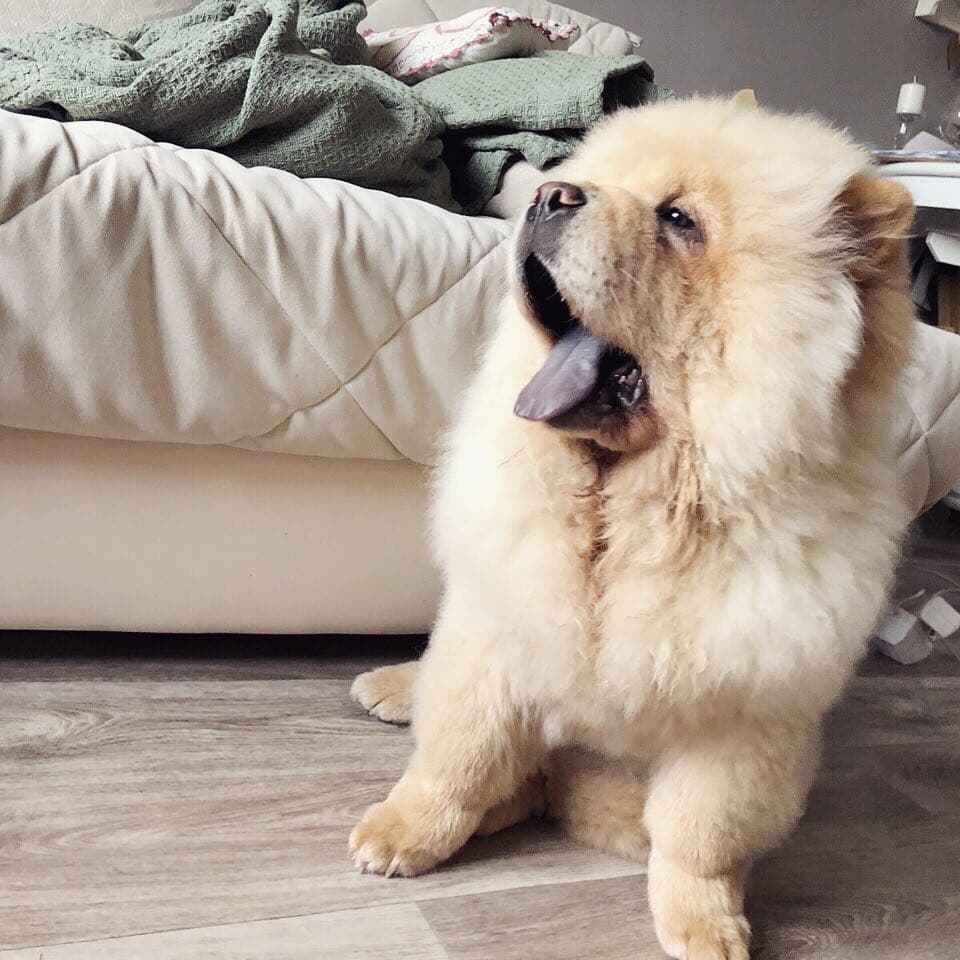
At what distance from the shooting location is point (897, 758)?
1360mm

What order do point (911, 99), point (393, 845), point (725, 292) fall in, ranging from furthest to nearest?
point (911, 99) < point (393, 845) < point (725, 292)

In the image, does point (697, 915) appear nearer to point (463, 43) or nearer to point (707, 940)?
point (707, 940)

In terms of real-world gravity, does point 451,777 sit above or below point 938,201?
below

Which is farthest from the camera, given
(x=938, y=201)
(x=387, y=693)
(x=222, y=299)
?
(x=938, y=201)

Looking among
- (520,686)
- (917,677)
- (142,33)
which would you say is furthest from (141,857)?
(917,677)

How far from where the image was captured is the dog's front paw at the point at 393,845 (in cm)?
90

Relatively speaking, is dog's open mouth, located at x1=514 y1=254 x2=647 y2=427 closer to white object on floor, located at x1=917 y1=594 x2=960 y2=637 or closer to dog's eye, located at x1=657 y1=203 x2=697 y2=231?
dog's eye, located at x1=657 y1=203 x2=697 y2=231

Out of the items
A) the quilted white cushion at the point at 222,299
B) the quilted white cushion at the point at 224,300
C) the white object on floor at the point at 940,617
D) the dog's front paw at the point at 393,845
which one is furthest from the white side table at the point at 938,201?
the dog's front paw at the point at 393,845

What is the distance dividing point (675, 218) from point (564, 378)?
0.57 ft

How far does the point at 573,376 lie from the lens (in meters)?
0.80

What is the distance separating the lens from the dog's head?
751 millimetres

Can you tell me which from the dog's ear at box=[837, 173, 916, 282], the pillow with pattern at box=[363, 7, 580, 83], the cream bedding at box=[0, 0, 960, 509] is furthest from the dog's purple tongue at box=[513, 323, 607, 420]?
the pillow with pattern at box=[363, 7, 580, 83]

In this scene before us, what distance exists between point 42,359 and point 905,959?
111 centimetres

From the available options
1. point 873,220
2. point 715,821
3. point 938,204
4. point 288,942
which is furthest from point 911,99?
point 288,942
